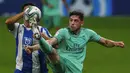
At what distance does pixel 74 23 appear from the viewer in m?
10.5

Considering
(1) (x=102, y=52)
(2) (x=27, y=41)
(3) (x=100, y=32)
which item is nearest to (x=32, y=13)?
(2) (x=27, y=41)

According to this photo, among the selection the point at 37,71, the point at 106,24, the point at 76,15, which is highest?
the point at 76,15

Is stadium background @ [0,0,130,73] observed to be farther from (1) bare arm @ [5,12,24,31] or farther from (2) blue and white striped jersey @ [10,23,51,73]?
(1) bare arm @ [5,12,24,31]

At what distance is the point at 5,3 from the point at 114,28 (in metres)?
5.48

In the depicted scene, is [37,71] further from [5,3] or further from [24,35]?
[5,3]

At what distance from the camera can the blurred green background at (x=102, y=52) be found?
17.1 meters

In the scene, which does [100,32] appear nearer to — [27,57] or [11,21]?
[27,57]

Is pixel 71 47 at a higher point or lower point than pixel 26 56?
higher

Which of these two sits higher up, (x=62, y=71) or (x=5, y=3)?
(x=62, y=71)

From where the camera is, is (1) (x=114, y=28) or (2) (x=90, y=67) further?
(1) (x=114, y=28)

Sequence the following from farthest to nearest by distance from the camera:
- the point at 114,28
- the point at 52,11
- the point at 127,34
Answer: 1. the point at 114,28
2. the point at 127,34
3. the point at 52,11

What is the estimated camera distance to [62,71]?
10.5m

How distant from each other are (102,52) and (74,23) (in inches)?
391

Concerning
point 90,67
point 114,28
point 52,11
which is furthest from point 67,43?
point 114,28
